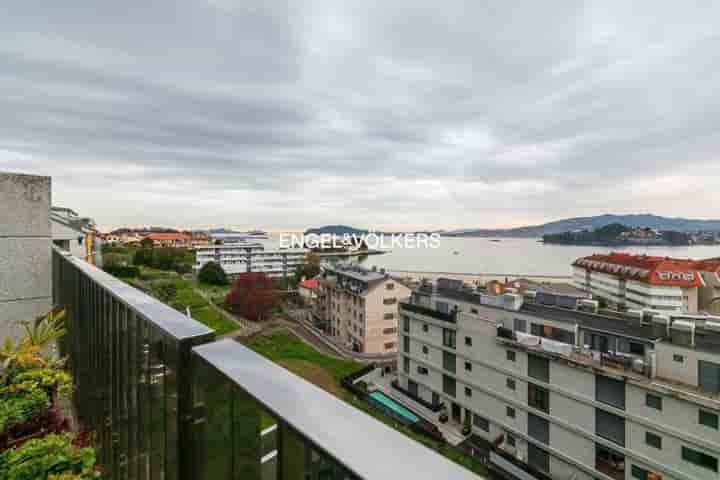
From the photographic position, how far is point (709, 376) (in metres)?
6.92

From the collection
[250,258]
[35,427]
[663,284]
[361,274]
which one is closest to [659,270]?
[663,284]

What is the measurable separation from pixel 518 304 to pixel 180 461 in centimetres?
1215

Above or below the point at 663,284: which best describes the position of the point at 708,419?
below

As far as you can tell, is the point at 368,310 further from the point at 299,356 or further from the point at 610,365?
the point at 610,365

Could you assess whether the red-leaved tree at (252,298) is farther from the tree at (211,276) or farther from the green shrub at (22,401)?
the green shrub at (22,401)

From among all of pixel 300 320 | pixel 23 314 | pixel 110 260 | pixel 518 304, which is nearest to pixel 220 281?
pixel 110 260

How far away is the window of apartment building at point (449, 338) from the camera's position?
12.1m

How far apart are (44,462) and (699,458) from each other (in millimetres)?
10140

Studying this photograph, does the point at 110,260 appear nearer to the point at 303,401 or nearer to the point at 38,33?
the point at 38,33

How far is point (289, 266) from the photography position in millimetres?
43156

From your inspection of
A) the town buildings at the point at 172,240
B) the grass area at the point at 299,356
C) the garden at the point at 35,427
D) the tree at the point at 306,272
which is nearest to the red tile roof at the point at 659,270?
the grass area at the point at 299,356

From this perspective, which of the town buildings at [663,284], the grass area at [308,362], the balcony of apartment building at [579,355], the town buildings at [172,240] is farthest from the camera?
the town buildings at [172,240]

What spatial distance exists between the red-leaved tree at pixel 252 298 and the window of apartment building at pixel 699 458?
67.0 ft

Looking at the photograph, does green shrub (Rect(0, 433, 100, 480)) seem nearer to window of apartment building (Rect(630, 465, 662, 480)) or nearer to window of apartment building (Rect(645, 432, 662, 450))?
window of apartment building (Rect(645, 432, 662, 450))
